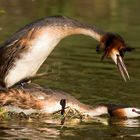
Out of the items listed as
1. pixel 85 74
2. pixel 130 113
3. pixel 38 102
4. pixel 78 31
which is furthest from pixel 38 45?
pixel 85 74

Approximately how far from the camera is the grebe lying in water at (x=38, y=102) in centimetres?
1142

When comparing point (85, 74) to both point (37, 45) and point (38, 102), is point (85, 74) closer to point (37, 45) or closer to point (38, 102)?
point (38, 102)

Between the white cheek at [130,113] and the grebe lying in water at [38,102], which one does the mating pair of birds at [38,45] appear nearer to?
the grebe lying in water at [38,102]

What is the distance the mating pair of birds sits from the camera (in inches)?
440

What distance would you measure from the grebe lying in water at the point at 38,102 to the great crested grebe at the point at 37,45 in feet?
0.69

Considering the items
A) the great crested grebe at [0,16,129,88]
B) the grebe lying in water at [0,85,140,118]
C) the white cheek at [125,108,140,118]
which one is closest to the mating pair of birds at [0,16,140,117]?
the great crested grebe at [0,16,129,88]

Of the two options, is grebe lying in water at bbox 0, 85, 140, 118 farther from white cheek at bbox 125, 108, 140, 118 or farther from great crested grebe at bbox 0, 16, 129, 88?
great crested grebe at bbox 0, 16, 129, 88

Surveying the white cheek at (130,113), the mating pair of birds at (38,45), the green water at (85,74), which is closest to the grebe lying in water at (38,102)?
the white cheek at (130,113)

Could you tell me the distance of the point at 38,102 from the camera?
11461mm

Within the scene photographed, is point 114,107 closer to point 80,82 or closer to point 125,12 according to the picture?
point 80,82

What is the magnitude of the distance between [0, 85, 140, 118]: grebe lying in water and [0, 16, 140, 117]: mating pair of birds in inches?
7.5

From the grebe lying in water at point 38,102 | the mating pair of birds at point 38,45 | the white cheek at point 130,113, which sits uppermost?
the mating pair of birds at point 38,45

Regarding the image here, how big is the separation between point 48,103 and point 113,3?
2320 centimetres

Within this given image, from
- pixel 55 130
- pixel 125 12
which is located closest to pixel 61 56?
pixel 55 130
